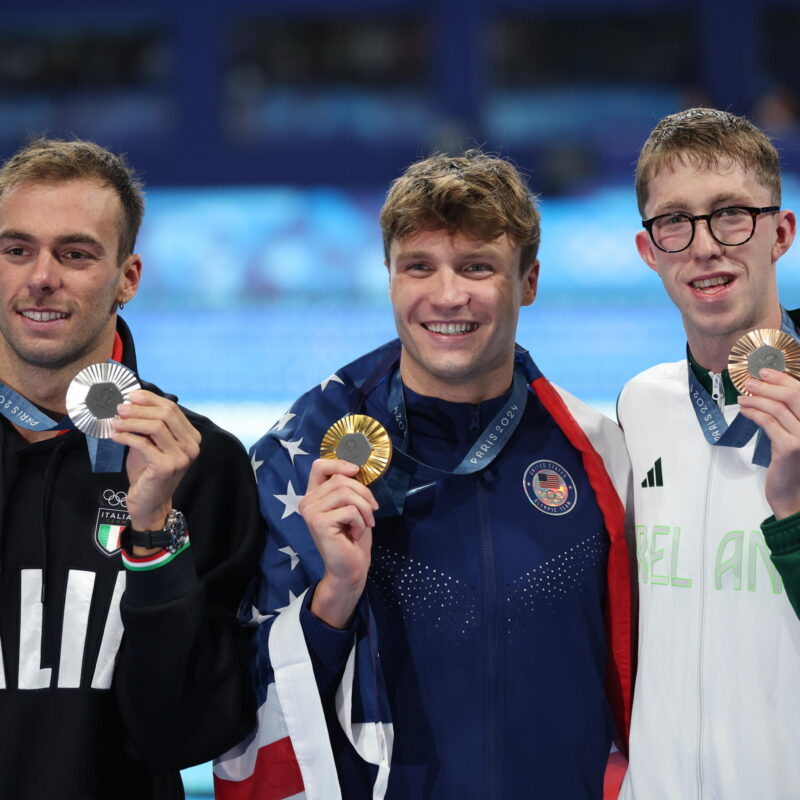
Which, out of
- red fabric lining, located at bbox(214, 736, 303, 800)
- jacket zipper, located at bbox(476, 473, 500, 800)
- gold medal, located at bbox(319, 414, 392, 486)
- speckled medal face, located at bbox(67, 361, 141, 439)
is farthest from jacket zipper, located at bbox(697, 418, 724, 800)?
speckled medal face, located at bbox(67, 361, 141, 439)

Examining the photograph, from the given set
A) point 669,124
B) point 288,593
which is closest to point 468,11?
point 669,124

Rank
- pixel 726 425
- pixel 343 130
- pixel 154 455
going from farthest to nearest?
pixel 343 130
pixel 726 425
pixel 154 455

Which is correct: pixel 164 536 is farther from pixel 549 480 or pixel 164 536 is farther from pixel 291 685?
pixel 549 480

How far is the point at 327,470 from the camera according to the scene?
233 cm

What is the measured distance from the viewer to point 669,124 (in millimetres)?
2701

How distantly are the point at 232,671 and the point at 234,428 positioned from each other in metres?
5.19

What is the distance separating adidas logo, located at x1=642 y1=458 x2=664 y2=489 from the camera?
8.61ft

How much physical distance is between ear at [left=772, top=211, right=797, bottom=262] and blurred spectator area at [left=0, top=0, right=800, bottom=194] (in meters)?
6.87

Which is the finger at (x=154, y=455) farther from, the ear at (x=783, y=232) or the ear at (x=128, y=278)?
the ear at (x=783, y=232)

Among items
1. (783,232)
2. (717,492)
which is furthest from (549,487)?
(783,232)

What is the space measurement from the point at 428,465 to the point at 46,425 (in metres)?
0.82

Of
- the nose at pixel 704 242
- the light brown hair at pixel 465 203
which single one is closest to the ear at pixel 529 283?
the light brown hair at pixel 465 203

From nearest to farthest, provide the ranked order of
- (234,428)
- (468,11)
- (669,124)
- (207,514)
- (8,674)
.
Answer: (8,674), (207,514), (669,124), (234,428), (468,11)

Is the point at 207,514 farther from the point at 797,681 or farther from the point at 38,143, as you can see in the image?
the point at 797,681
